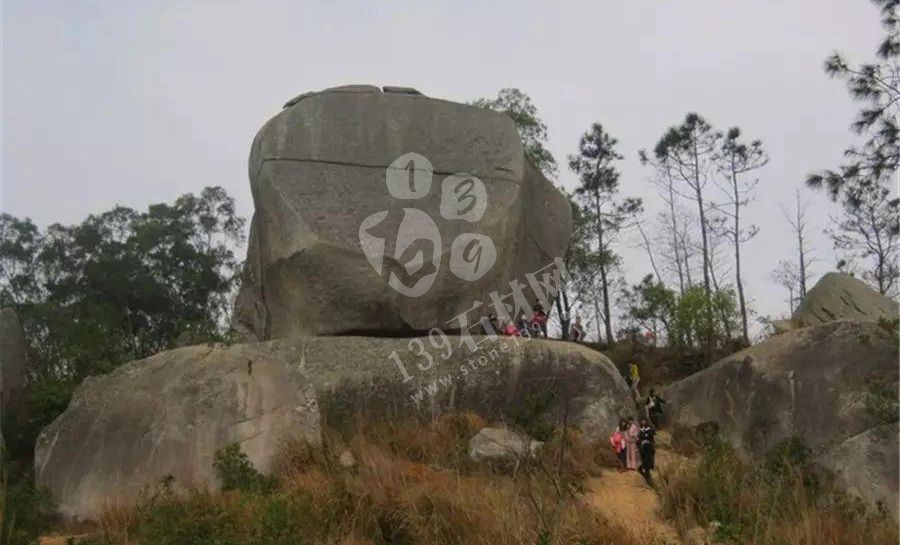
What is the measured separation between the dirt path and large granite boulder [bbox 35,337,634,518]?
2.82 feet

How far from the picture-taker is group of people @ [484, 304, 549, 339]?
12.1m

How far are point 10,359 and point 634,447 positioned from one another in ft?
26.6

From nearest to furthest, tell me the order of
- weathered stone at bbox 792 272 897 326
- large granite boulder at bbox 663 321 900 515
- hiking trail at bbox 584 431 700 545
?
hiking trail at bbox 584 431 700 545, large granite boulder at bbox 663 321 900 515, weathered stone at bbox 792 272 897 326

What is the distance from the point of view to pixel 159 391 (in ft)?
32.7

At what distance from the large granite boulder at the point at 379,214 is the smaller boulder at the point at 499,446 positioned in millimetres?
2180

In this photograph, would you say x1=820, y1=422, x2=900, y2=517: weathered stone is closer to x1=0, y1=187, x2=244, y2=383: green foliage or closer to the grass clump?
the grass clump

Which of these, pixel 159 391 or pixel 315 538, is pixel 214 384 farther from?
pixel 315 538

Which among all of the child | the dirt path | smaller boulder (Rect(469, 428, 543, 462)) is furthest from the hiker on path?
the child

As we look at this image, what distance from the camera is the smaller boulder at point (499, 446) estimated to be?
9352 millimetres

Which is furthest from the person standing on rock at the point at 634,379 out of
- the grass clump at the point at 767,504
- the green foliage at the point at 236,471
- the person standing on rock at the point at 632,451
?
the green foliage at the point at 236,471

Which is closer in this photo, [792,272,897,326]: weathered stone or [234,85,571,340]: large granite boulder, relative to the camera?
[234,85,571,340]: large granite boulder

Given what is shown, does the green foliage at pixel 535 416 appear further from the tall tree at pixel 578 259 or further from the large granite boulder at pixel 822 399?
the tall tree at pixel 578 259

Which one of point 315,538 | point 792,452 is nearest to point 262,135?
point 315,538

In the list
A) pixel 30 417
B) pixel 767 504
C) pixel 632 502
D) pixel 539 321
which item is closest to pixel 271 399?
pixel 632 502
